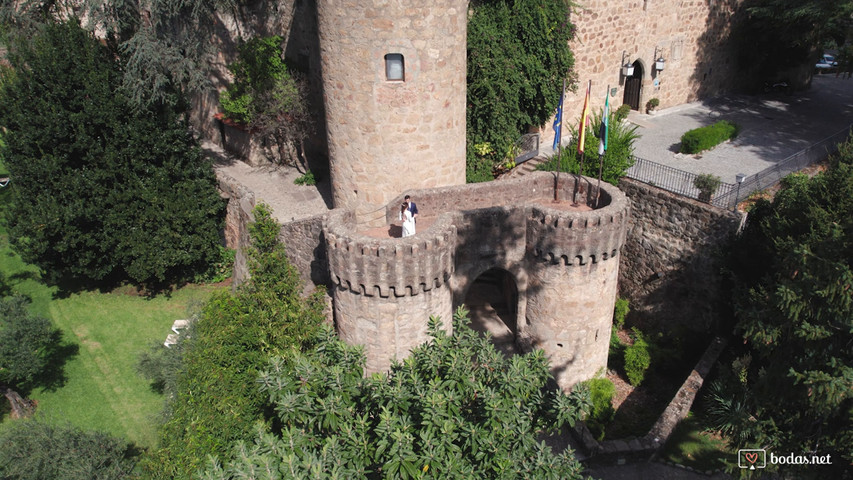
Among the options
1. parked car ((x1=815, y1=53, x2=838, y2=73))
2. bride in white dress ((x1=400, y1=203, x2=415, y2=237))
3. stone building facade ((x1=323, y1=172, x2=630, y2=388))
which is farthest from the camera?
parked car ((x1=815, y1=53, x2=838, y2=73))

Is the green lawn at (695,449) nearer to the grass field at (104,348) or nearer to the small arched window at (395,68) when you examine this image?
the small arched window at (395,68)

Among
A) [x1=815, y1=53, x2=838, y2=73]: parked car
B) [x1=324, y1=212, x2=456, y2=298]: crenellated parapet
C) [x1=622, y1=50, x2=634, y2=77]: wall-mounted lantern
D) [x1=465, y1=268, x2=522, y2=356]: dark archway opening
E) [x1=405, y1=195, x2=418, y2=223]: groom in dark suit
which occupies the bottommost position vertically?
[x1=465, y1=268, x2=522, y2=356]: dark archway opening

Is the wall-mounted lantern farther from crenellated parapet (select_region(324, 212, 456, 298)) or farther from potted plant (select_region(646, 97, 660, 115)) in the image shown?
crenellated parapet (select_region(324, 212, 456, 298))

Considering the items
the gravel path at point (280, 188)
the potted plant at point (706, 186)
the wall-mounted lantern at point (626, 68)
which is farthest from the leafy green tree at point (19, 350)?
the wall-mounted lantern at point (626, 68)

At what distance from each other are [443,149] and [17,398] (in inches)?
614

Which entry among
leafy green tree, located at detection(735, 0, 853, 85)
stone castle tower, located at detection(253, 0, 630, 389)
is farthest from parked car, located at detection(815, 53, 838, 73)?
stone castle tower, located at detection(253, 0, 630, 389)

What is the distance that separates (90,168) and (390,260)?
45.8ft

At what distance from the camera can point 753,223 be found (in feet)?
56.6

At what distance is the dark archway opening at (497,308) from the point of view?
766 inches

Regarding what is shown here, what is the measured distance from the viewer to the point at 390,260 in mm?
14352

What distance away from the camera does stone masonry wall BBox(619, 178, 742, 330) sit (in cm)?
1889

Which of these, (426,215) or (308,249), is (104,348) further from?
(426,215)

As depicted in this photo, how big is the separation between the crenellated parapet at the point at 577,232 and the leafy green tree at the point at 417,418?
17.5 ft

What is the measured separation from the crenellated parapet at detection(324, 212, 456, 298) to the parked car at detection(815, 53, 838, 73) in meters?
33.5
